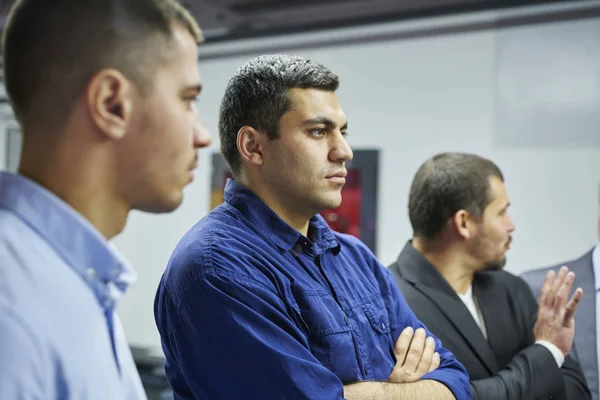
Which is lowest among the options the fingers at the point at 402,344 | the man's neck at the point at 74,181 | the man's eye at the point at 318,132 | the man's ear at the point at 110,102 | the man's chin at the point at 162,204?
the fingers at the point at 402,344

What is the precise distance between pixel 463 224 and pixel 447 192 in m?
0.12

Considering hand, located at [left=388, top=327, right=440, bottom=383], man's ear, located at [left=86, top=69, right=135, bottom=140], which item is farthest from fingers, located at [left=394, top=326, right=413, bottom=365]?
man's ear, located at [left=86, top=69, right=135, bottom=140]

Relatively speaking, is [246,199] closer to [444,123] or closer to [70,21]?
[70,21]

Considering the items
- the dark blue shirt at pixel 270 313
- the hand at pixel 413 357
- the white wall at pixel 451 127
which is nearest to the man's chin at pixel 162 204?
the dark blue shirt at pixel 270 313

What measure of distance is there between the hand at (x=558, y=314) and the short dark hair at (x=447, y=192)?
12.5 inches

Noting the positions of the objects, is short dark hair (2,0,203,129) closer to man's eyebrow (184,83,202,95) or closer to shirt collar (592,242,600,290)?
man's eyebrow (184,83,202,95)

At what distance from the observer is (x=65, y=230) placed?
648 mm

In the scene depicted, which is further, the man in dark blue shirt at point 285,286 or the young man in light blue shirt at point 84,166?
the man in dark blue shirt at point 285,286

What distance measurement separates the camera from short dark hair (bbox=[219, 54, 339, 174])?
1367 mm

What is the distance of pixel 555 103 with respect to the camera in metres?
2.53

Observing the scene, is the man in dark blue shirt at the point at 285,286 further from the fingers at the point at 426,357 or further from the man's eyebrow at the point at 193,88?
the man's eyebrow at the point at 193,88

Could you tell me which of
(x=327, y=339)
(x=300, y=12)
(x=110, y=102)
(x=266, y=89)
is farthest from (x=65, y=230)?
(x=300, y=12)

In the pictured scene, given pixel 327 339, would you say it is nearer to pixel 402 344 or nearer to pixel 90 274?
pixel 402 344

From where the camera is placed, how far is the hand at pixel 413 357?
4.29 ft
